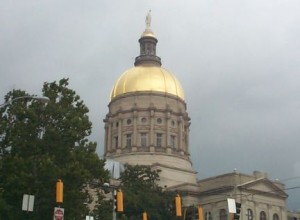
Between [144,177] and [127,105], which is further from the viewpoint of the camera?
[127,105]

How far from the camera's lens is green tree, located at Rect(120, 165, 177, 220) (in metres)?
62.7

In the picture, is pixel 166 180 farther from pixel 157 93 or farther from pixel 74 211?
pixel 74 211

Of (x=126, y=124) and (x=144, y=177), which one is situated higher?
(x=126, y=124)

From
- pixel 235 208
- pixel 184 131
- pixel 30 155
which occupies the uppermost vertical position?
pixel 184 131

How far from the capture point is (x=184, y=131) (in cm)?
9550

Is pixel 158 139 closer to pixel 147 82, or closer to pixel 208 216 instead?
pixel 147 82

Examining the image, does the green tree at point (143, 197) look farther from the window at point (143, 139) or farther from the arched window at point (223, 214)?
the window at point (143, 139)

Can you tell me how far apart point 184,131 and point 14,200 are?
60840 millimetres

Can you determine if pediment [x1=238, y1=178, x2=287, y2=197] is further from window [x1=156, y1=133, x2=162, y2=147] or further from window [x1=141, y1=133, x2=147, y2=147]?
window [x1=141, y1=133, x2=147, y2=147]

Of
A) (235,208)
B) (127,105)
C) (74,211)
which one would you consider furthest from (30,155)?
(127,105)

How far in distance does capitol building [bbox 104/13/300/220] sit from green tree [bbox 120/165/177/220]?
1120 centimetres

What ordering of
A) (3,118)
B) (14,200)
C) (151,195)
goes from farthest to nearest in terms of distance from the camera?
1. (151,195)
2. (3,118)
3. (14,200)

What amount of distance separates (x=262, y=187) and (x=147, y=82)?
24.7 metres

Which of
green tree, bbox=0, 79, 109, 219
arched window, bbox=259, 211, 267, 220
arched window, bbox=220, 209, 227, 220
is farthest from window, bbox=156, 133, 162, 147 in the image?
green tree, bbox=0, 79, 109, 219
